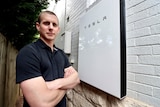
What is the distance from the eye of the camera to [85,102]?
2352 millimetres

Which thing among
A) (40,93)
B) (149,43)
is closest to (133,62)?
(149,43)

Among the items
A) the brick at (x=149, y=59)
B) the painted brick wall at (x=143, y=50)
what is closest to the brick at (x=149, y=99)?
the painted brick wall at (x=143, y=50)

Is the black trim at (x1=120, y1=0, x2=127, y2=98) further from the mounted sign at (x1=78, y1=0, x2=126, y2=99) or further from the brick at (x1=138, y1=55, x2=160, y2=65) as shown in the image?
the brick at (x1=138, y1=55, x2=160, y2=65)

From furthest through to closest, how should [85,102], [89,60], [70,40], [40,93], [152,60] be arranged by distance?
[70,40], [85,102], [89,60], [152,60], [40,93]

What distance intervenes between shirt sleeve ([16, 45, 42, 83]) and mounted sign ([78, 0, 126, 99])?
68 cm

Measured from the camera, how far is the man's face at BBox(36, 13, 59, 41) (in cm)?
128

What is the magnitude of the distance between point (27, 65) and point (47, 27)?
37 centimetres

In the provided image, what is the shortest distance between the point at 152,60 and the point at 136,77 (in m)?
0.23

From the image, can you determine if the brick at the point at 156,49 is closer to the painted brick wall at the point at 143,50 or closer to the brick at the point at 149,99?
the painted brick wall at the point at 143,50

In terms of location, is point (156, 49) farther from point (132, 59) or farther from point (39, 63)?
point (39, 63)

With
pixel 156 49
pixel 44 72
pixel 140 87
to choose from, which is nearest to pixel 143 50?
pixel 156 49

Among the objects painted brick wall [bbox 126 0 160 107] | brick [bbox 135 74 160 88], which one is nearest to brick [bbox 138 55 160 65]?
painted brick wall [bbox 126 0 160 107]

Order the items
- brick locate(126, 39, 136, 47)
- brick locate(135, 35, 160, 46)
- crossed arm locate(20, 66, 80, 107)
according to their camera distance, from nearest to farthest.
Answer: crossed arm locate(20, 66, 80, 107)
brick locate(135, 35, 160, 46)
brick locate(126, 39, 136, 47)

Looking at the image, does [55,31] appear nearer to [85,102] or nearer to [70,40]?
[85,102]
